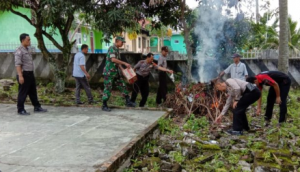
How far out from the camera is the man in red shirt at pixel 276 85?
16.9 ft

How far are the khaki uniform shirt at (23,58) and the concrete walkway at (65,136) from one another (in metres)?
1.04

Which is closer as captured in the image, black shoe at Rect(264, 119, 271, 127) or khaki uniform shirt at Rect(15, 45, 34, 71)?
khaki uniform shirt at Rect(15, 45, 34, 71)

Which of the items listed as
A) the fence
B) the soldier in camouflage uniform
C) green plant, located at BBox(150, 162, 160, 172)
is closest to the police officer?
the soldier in camouflage uniform

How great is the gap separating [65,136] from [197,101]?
3.29 metres

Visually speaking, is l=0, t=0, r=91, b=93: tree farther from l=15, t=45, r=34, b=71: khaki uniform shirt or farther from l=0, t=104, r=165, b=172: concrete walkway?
l=0, t=104, r=165, b=172: concrete walkway

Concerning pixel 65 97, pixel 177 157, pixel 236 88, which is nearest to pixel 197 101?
pixel 236 88

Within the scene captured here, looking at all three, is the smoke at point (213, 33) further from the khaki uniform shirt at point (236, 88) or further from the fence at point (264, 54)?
the khaki uniform shirt at point (236, 88)

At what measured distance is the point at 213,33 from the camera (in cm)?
891

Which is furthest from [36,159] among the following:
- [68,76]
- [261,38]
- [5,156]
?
[261,38]

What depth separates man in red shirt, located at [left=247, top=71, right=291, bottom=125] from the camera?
16.9 feet

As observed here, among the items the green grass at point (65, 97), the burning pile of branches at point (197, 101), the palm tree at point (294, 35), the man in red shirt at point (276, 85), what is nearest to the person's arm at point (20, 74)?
the green grass at point (65, 97)

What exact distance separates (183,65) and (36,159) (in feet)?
23.2

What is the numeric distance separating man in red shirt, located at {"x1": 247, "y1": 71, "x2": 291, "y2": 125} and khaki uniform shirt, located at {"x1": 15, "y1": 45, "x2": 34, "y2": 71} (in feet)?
14.6

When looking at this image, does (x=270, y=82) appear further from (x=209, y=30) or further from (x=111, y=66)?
(x=209, y=30)
